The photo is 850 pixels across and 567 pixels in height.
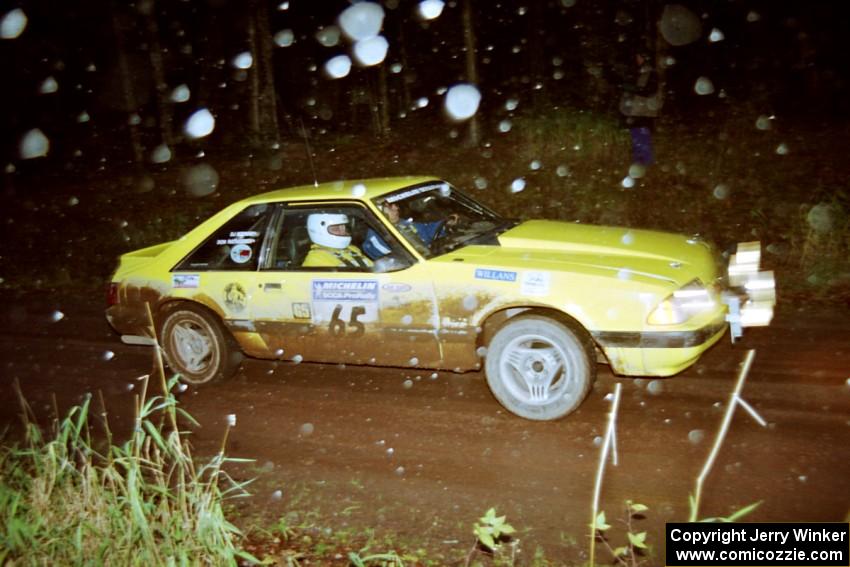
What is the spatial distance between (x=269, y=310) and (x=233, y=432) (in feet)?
3.08

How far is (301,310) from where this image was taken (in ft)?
16.7

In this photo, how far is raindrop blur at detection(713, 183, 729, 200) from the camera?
1015 centimetres

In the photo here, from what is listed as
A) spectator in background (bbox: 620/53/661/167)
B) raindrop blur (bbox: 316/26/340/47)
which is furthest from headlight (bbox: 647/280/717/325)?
raindrop blur (bbox: 316/26/340/47)

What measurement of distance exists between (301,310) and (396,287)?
32.6 inches

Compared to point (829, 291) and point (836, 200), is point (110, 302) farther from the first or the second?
point (836, 200)

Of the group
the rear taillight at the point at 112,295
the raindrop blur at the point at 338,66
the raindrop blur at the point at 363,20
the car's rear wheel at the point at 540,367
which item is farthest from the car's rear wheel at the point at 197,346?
the raindrop blur at the point at 338,66

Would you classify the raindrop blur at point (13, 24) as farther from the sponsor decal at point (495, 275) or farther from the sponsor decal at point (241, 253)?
the sponsor decal at point (495, 275)

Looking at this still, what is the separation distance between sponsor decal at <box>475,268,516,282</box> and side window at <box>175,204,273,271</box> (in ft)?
5.96

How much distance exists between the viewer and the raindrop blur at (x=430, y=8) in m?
24.5

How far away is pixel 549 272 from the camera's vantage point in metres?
4.29

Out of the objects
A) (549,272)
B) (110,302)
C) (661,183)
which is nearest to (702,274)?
(549,272)

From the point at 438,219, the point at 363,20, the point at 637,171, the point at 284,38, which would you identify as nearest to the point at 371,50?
the point at 363,20

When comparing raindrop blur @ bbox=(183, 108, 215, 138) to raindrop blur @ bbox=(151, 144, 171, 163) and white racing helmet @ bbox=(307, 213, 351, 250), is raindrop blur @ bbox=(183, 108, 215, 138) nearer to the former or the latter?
raindrop blur @ bbox=(151, 144, 171, 163)

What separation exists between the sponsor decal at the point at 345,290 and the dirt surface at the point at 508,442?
2.67 ft
